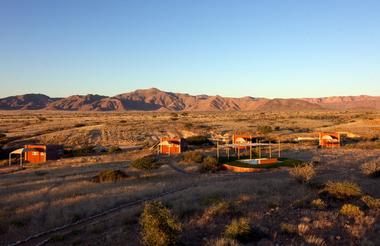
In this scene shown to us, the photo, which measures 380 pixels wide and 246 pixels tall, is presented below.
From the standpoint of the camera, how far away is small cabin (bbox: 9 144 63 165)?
42969 mm

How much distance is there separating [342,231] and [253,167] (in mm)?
17885

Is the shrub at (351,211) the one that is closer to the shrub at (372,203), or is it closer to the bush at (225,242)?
the shrub at (372,203)

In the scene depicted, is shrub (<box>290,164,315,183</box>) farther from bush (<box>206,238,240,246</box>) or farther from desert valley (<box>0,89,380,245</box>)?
bush (<box>206,238,240,246</box>)

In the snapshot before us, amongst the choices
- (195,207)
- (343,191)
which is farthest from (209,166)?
(343,191)

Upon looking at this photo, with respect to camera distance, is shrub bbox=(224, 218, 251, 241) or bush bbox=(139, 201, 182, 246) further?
shrub bbox=(224, 218, 251, 241)

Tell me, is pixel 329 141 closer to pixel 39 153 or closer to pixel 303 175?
pixel 303 175

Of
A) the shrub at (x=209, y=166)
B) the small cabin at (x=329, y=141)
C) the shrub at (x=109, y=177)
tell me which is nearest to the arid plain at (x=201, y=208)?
the shrub at (x=109, y=177)

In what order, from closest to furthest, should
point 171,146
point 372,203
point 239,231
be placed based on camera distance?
point 239,231
point 372,203
point 171,146

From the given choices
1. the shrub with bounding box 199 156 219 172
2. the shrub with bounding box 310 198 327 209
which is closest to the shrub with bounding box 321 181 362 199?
the shrub with bounding box 310 198 327 209

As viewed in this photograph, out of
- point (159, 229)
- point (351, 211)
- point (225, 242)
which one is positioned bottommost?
point (351, 211)

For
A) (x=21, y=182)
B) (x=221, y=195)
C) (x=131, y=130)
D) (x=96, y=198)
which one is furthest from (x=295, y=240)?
(x=131, y=130)

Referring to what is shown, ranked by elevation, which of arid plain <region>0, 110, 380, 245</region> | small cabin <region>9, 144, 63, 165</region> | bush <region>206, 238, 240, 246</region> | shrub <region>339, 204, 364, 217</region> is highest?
bush <region>206, 238, 240, 246</region>

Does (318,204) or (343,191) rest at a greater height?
(343,191)

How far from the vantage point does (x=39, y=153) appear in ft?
142
